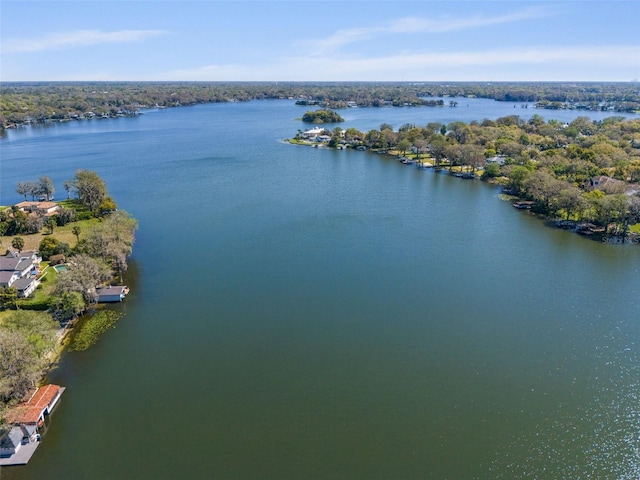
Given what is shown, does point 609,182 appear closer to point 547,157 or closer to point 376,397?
point 547,157

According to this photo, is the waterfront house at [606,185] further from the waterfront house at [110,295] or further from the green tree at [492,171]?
the waterfront house at [110,295]

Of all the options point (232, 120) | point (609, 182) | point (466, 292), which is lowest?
point (466, 292)

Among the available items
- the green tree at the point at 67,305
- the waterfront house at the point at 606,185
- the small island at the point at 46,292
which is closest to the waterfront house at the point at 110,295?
the small island at the point at 46,292

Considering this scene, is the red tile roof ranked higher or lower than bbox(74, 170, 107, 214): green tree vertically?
lower

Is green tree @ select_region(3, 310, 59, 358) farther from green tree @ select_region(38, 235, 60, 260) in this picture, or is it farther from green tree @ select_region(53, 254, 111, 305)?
green tree @ select_region(38, 235, 60, 260)

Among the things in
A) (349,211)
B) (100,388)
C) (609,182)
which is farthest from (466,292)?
(609,182)

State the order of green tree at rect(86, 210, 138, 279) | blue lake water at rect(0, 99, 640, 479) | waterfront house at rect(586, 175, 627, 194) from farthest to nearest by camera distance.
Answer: waterfront house at rect(586, 175, 627, 194)
green tree at rect(86, 210, 138, 279)
blue lake water at rect(0, 99, 640, 479)

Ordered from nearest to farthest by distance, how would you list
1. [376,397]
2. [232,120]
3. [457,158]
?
[376,397] < [457,158] < [232,120]

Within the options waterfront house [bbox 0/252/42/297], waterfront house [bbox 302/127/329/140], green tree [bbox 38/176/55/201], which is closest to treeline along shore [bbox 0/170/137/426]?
waterfront house [bbox 0/252/42/297]
